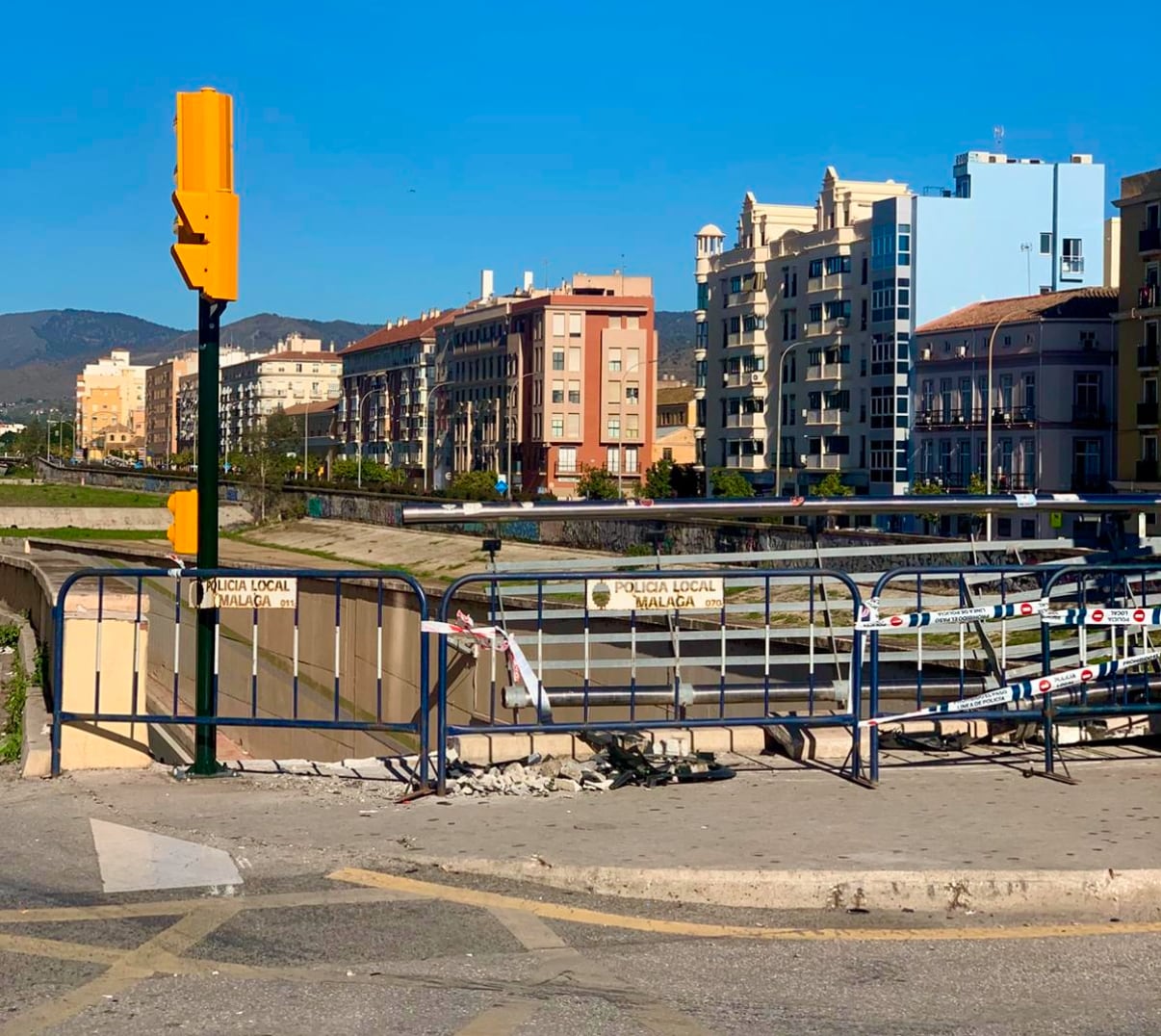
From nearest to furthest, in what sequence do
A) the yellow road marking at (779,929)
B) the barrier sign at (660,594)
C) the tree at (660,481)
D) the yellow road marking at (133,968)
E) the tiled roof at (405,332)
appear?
the yellow road marking at (133,968), the yellow road marking at (779,929), the barrier sign at (660,594), the tree at (660,481), the tiled roof at (405,332)

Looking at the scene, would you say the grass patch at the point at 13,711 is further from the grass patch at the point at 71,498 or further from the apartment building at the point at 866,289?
the grass patch at the point at 71,498

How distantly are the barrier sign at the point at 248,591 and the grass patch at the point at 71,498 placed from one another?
84.0 m

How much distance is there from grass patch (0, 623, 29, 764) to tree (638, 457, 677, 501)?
7104 centimetres

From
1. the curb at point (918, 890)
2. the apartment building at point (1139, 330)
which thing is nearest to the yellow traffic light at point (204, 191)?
the curb at point (918, 890)

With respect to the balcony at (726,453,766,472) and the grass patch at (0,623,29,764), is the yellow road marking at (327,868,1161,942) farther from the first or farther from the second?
the balcony at (726,453,766,472)

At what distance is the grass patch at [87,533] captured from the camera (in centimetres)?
7506

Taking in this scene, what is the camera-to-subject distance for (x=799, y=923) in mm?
6965

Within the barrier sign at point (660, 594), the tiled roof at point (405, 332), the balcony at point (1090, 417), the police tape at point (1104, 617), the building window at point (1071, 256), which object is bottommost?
the police tape at point (1104, 617)

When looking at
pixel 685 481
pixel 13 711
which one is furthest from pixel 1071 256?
pixel 13 711

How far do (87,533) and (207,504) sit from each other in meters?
72.5

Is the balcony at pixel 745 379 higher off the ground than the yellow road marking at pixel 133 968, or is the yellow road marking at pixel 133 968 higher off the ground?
the balcony at pixel 745 379

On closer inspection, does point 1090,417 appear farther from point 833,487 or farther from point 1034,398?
point 833,487

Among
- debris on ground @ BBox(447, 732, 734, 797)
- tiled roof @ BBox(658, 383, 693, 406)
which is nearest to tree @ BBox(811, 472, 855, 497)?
debris on ground @ BBox(447, 732, 734, 797)

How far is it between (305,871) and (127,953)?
1.39 m
